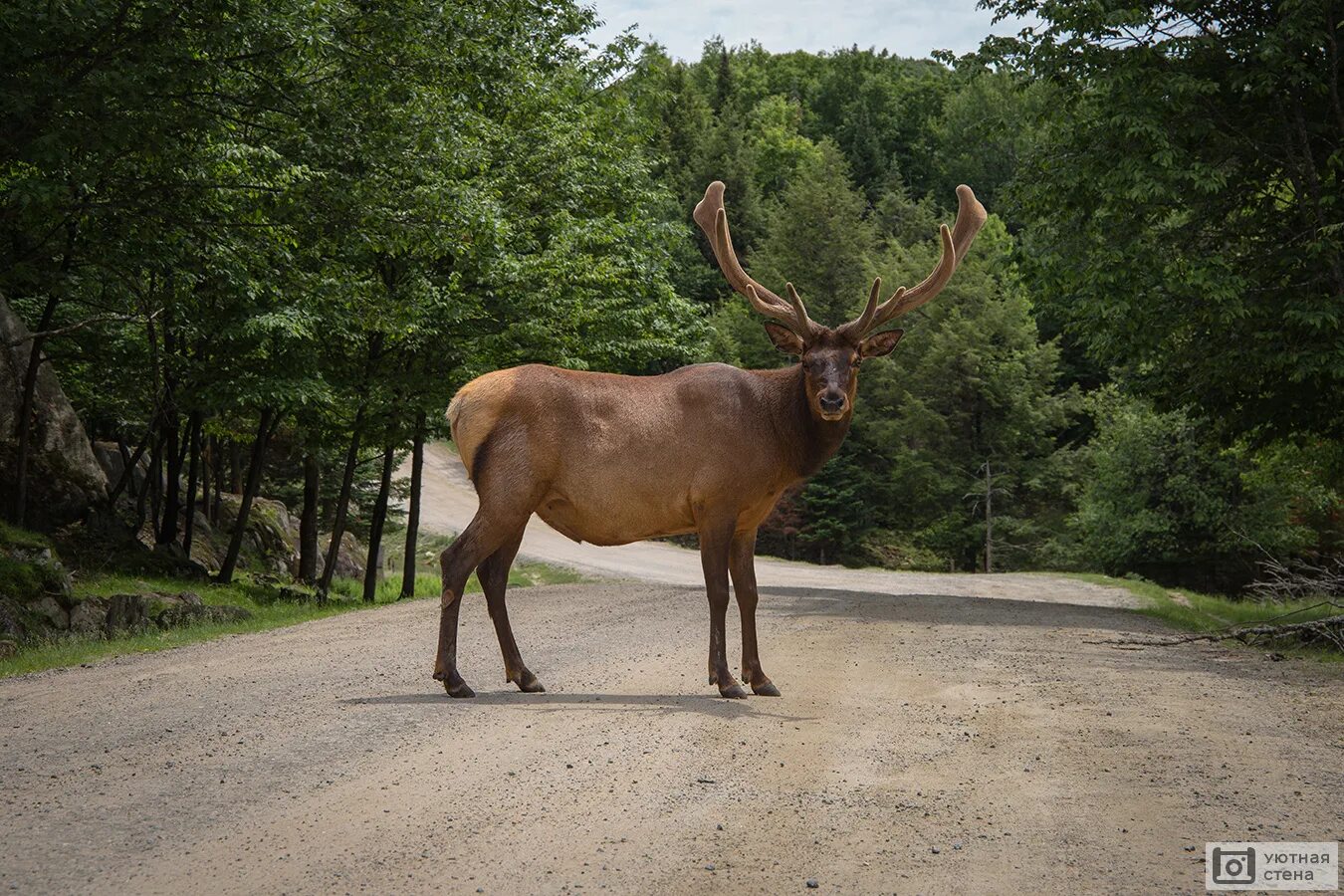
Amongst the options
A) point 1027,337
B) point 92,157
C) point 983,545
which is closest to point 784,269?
point 1027,337

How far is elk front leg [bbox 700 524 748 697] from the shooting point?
8.87 m

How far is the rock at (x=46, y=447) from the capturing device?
61.1 feet

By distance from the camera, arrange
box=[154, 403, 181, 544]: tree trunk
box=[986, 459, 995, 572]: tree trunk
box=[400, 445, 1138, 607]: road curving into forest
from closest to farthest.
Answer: box=[154, 403, 181, 544]: tree trunk, box=[400, 445, 1138, 607]: road curving into forest, box=[986, 459, 995, 572]: tree trunk

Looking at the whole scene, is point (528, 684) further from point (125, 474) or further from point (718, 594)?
point (125, 474)

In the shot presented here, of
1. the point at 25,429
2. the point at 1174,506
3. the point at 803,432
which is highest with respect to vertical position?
the point at 803,432

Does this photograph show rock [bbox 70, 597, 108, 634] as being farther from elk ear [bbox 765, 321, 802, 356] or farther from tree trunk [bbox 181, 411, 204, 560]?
elk ear [bbox 765, 321, 802, 356]

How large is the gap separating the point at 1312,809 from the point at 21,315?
801 inches

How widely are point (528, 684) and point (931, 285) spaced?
4.24 m

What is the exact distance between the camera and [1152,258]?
57.2 ft

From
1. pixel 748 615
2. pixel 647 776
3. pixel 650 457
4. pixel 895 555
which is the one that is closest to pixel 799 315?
pixel 650 457

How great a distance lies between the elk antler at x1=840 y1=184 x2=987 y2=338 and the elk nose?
50cm

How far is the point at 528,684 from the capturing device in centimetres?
912

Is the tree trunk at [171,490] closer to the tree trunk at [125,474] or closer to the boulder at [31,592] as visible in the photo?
the tree trunk at [125,474]

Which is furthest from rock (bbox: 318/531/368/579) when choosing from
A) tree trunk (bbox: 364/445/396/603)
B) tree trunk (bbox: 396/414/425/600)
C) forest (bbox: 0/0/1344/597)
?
tree trunk (bbox: 396/414/425/600)
